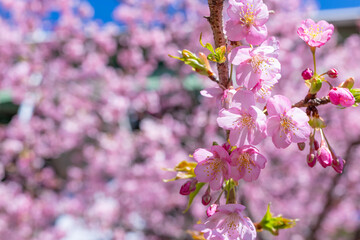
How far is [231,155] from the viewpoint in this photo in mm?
891

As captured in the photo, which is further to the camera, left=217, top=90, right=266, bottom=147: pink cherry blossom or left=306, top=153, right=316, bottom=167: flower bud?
left=306, top=153, right=316, bottom=167: flower bud

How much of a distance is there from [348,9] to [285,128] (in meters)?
13.8

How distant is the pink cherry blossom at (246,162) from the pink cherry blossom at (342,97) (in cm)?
26

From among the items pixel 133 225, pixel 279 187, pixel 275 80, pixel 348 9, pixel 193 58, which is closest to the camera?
pixel 275 80

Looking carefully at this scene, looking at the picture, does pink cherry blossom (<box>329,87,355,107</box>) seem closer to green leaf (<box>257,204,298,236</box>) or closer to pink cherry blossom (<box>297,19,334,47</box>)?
pink cherry blossom (<box>297,19,334,47</box>)

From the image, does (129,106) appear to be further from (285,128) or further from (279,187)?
(285,128)

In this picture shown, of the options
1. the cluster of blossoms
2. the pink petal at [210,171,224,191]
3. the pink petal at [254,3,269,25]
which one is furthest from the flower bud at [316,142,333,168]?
the pink petal at [254,3,269,25]

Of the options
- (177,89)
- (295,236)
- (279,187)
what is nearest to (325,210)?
(295,236)

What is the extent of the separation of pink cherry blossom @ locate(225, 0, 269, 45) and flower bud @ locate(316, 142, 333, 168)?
38 centimetres

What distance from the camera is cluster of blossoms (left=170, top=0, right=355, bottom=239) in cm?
90

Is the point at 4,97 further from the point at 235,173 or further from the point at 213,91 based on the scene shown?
the point at 235,173

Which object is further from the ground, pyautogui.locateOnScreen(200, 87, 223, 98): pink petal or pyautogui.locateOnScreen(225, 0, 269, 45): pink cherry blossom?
pyautogui.locateOnScreen(225, 0, 269, 45): pink cherry blossom

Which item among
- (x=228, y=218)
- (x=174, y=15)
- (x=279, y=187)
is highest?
(x=228, y=218)

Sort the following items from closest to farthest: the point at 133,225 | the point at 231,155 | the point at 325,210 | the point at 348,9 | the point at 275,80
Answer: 1. the point at 231,155
2. the point at 275,80
3. the point at 325,210
4. the point at 133,225
5. the point at 348,9
